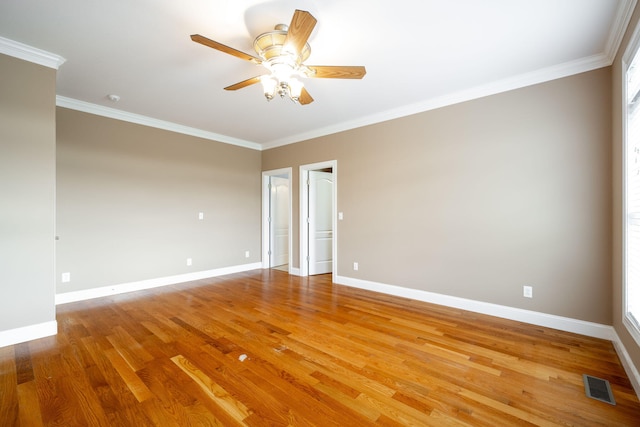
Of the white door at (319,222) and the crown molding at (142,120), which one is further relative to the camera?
the white door at (319,222)

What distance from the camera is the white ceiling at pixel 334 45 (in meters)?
1.99

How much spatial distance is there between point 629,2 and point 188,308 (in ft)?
16.1

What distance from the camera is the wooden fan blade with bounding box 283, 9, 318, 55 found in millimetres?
1645

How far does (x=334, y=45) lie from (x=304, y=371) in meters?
2.76

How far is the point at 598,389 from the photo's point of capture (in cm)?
183

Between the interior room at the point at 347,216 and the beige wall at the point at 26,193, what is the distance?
16 mm

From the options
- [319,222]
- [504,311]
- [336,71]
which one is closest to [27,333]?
[336,71]

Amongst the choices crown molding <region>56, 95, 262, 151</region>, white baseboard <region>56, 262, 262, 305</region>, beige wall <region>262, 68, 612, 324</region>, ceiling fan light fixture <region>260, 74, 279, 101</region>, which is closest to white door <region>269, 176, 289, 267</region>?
white baseboard <region>56, 262, 262, 305</region>

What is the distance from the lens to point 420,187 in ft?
12.2

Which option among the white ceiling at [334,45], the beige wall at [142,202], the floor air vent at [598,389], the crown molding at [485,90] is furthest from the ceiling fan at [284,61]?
the beige wall at [142,202]

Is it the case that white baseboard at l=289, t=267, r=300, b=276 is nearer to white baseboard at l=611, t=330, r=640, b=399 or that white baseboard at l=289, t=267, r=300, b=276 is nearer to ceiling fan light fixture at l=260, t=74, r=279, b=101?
ceiling fan light fixture at l=260, t=74, r=279, b=101

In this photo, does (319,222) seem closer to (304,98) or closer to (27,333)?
(304,98)

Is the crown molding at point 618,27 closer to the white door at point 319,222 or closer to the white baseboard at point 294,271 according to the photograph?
the white door at point 319,222

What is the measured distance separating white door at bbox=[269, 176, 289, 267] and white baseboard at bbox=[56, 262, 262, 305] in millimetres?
748
